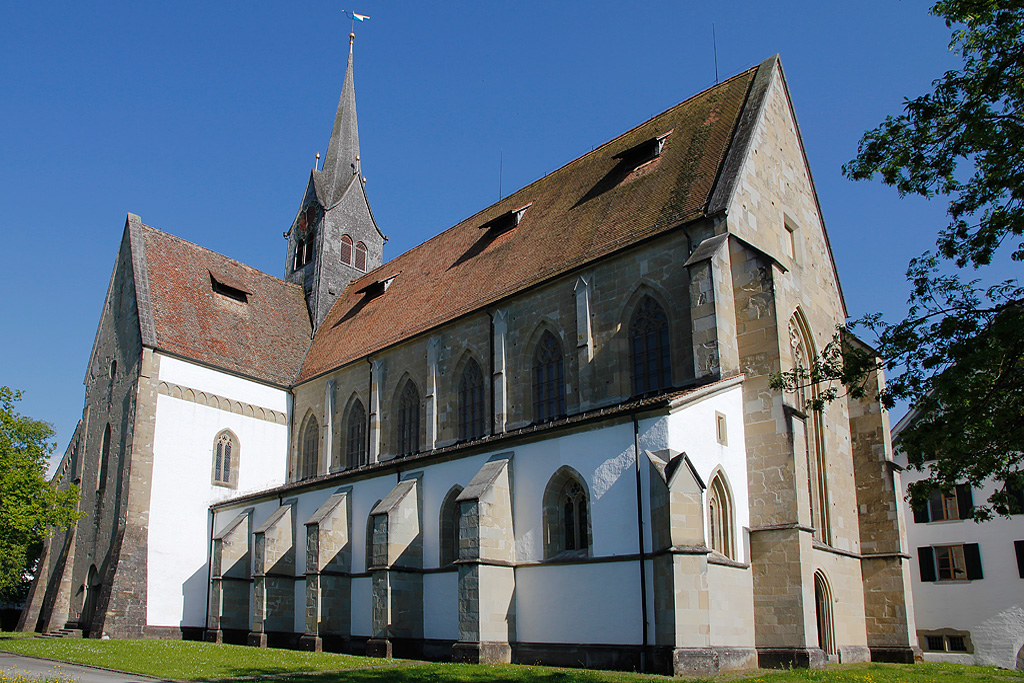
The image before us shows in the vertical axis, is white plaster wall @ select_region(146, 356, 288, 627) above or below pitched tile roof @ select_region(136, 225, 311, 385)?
below

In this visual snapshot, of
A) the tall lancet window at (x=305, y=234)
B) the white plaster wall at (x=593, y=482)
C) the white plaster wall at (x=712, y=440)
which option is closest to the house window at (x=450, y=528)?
the white plaster wall at (x=593, y=482)

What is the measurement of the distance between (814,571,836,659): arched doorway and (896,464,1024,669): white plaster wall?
10.4 m

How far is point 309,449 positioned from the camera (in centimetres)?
3192

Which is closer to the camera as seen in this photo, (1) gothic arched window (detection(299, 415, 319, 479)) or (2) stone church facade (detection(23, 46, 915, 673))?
(2) stone church facade (detection(23, 46, 915, 673))

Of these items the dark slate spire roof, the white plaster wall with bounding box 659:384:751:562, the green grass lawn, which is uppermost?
the dark slate spire roof

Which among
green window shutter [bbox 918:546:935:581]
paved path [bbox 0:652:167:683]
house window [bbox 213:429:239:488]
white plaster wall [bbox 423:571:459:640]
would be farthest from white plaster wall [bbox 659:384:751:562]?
house window [bbox 213:429:239:488]

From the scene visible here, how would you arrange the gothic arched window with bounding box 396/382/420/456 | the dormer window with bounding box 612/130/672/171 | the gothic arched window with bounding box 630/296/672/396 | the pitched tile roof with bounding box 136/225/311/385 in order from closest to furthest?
the gothic arched window with bounding box 630/296/672/396
the dormer window with bounding box 612/130/672/171
the gothic arched window with bounding box 396/382/420/456
the pitched tile roof with bounding box 136/225/311/385

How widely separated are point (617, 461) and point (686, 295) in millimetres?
4662

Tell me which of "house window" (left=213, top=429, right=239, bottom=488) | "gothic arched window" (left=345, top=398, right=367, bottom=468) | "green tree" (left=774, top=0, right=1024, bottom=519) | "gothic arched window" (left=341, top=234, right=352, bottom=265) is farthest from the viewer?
"gothic arched window" (left=341, top=234, right=352, bottom=265)

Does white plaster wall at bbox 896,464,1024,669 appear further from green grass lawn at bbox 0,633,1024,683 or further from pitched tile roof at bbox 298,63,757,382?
pitched tile roof at bbox 298,63,757,382

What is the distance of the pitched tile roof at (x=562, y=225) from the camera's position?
20.9 meters

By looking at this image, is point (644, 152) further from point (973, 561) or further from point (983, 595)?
point (983, 595)

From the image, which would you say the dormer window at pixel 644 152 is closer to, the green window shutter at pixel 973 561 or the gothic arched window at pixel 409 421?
the gothic arched window at pixel 409 421

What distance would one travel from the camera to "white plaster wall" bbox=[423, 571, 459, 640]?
63.1 feet
